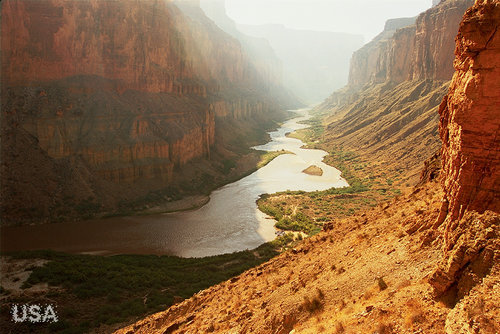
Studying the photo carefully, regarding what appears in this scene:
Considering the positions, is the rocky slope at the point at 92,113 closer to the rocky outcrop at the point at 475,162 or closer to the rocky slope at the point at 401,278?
the rocky slope at the point at 401,278

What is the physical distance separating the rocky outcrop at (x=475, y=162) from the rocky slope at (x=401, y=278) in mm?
23

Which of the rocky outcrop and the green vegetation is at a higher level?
the rocky outcrop

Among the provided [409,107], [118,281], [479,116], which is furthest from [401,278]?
[409,107]

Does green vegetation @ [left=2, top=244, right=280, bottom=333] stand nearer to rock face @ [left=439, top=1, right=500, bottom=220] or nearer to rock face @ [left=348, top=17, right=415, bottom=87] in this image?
rock face @ [left=439, top=1, right=500, bottom=220]

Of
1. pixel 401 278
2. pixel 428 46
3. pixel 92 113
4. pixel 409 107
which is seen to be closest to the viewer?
pixel 401 278

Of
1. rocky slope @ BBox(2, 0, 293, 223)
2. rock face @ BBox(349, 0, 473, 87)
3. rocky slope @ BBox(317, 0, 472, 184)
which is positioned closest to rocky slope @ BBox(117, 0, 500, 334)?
rocky slope @ BBox(2, 0, 293, 223)

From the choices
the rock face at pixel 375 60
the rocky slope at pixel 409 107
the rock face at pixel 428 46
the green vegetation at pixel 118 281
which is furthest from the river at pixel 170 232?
the rock face at pixel 375 60

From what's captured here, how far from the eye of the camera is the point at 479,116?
300 inches

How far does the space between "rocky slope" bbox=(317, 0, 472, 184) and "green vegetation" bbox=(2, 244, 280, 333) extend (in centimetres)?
2888

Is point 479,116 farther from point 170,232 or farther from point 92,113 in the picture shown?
point 92,113

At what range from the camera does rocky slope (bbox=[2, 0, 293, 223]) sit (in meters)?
34.7

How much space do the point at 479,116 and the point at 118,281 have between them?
67.2 ft

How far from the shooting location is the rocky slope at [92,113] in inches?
1364

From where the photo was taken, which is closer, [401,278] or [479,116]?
[479,116]
